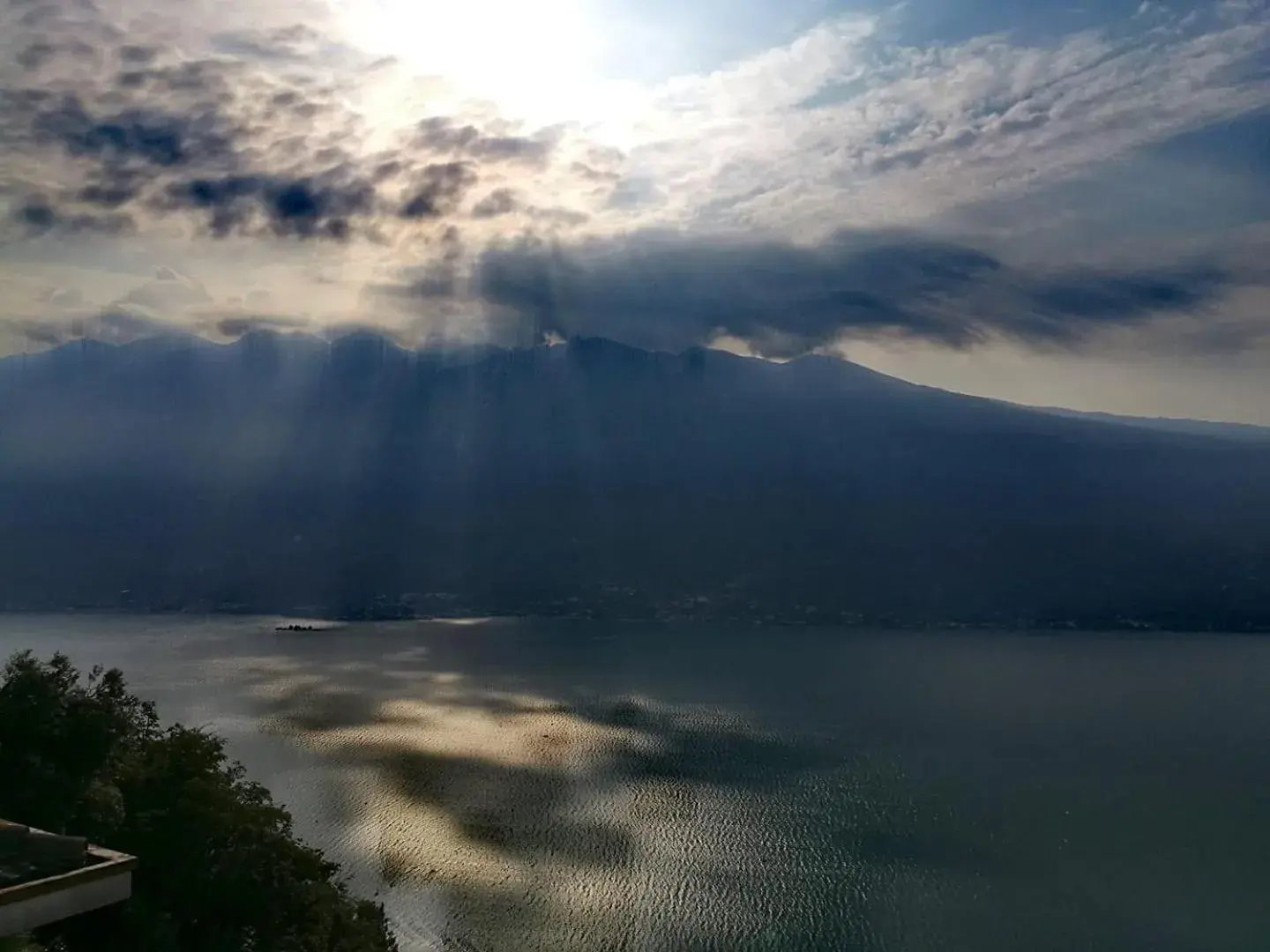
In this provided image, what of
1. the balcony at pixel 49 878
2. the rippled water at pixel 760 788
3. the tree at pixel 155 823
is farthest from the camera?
the rippled water at pixel 760 788

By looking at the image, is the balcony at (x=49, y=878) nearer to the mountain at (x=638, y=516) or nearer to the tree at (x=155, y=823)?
the tree at (x=155, y=823)

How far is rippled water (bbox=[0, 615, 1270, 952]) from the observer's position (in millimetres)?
27609

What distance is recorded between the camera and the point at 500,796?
39375mm

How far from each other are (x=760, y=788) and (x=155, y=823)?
30932 millimetres

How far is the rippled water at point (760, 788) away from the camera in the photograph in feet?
90.6

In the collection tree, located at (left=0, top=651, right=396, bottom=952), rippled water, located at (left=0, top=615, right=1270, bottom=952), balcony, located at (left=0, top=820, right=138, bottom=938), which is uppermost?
balcony, located at (left=0, top=820, right=138, bottom=938)

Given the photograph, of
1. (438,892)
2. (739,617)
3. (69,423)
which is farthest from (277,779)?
(69,423)

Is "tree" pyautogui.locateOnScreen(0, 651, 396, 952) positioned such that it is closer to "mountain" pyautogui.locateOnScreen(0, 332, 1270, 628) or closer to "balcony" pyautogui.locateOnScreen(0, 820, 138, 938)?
"balcony" pyautogui.locateOnScreen(0, 820, 138, 938)

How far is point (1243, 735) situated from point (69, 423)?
7517 inches

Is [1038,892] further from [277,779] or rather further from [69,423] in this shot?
[69,423]

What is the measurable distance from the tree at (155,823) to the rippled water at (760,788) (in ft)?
38.1

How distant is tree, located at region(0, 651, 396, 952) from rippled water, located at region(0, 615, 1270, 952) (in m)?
11.6

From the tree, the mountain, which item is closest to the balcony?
the tree

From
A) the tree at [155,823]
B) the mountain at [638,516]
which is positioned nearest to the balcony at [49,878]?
the tree at [155,823]
